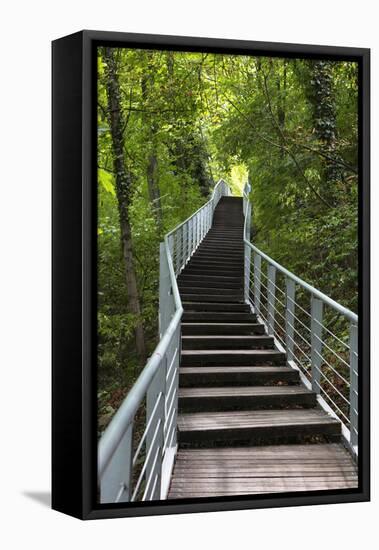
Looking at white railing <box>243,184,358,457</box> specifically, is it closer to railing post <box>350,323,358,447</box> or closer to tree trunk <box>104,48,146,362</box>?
railing post <box>350,323,358,447</box>

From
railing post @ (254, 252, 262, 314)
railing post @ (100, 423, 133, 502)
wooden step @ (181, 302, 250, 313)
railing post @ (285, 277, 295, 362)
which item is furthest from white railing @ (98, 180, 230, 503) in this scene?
railing post @ (285, 277, 295, 362)

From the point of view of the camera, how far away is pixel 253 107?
163 inches

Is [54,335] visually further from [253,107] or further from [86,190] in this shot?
[253,107]

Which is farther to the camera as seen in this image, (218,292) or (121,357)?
(218,292)

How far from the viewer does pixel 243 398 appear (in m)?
4.17

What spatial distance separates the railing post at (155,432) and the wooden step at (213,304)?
43cm

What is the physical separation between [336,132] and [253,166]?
1.51 ft

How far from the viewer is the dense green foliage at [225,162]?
12.0 feet

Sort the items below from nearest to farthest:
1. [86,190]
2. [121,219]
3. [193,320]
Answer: [86,190], [121,219], [193,320]

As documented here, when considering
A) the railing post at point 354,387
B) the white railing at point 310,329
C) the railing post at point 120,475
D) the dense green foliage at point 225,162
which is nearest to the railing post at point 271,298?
the white railing at point 310,329

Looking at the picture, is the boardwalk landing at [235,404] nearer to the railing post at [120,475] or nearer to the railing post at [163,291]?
the railing post at [163,291]

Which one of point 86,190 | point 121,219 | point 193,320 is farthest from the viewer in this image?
point 193,320

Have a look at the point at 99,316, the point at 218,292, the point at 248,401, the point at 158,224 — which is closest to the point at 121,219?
the point at 158,224

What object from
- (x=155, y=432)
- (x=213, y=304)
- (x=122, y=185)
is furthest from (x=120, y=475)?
(x=122, y=185)
